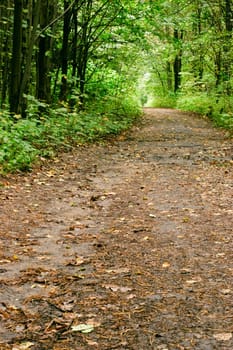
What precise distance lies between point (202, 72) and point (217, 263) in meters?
27.7

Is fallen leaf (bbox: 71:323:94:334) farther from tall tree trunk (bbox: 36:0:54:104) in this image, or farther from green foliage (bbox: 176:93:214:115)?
green foliage (bbox: 176:93:214:115)

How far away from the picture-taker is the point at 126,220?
6566 mm

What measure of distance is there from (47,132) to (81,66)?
8278mm

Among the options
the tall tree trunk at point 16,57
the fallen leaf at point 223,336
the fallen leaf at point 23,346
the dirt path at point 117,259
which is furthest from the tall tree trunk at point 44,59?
the fallen leaf at point 223,336

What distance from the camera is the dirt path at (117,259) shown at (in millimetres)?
3475

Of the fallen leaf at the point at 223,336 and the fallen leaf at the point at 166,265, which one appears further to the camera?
the fallen leaf at the point at 166,265

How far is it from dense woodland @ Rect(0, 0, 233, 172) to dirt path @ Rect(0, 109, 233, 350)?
192 centimetres

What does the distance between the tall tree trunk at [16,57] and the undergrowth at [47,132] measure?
20.0 inches

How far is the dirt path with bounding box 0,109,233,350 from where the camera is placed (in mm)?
3475

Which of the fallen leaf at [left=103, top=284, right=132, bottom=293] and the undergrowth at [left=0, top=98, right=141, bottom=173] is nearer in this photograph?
the fallen leaf at [left=103, top=284, right=132, bottom=293]

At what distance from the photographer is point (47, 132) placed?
1274 centimetres

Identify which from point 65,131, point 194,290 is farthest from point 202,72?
point 194,290

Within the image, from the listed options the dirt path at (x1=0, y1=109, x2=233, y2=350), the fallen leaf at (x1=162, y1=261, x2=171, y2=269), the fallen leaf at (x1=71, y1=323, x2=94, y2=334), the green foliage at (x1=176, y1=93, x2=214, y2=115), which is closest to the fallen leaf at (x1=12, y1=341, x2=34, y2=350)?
the dirt path at (x1=0, y1=109, x2=233, y2=350)

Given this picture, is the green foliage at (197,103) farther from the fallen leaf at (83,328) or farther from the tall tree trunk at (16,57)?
the fallen leaf at (83,328)
